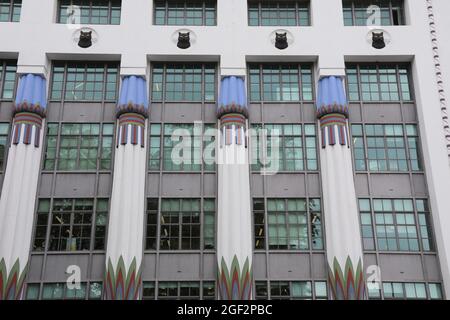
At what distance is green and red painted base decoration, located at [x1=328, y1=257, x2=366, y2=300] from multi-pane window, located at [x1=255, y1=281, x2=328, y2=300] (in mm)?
610

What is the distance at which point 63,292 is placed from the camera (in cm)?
2397

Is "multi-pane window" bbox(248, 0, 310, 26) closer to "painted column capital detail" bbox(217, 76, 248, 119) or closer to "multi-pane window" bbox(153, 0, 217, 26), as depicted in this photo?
"multi-pane window" bbox(153, 0, 217, 26)

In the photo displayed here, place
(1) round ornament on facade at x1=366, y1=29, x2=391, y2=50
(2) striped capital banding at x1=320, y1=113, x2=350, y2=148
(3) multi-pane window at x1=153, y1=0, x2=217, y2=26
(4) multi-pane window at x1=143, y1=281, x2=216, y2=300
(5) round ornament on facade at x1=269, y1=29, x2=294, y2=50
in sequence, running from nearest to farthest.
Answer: (4) multi-pane window at x1=143, y1=281, x2=216, y2=300, (2) striped capital banding at x1=320, y1=113, x2=350, y2=148, (5) round ornament on facade at x1=269, y1=29, x2=294, y2=50, (1) round ornament on facade at x1=366, y1=29, x2=391, y2=50, (3) multi-pane window at x1=153, y1=0, x2=217, y2=26

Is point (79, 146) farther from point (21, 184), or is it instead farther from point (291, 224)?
point (291, 224)

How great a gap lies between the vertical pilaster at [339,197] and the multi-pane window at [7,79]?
49.0 ft

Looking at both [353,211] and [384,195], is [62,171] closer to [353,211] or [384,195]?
[353,211]

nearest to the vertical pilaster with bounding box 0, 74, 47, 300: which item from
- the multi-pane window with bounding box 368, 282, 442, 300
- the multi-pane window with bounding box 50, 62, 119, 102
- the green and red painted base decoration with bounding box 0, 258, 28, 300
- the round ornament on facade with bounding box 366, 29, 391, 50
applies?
the green and red painted base decoration with bounding box 0, 258, 28, 300

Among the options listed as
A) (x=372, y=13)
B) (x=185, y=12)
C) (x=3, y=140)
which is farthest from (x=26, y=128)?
(x=372, y=13)

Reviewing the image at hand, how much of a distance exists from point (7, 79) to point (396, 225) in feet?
65.2

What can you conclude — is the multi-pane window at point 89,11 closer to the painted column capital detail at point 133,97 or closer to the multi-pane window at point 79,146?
the painted column capital detail at point 133,97

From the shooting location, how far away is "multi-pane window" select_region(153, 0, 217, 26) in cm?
2891

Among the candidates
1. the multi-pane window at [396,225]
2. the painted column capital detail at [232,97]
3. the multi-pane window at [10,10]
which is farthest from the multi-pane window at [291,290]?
the multi-pane window at [10,10]

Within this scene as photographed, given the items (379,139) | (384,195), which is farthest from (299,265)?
(379,139)
